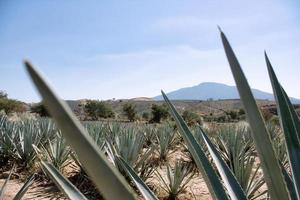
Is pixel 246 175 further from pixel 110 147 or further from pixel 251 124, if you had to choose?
pixel 251 124

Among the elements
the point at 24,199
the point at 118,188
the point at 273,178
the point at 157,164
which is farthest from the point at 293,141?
the point at 157,164

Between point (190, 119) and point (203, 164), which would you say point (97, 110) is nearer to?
point (190, 119)

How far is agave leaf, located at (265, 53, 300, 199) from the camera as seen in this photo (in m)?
1.04

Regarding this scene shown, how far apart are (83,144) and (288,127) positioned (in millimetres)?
860

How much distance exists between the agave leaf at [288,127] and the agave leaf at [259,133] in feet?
1.06

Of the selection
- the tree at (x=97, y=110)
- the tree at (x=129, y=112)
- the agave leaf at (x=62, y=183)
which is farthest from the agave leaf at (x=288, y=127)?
the tree at (x=97, y=110)

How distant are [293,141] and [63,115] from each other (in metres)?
0.92

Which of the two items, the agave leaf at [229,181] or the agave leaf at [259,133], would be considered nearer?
the agave leaf at [259,133]

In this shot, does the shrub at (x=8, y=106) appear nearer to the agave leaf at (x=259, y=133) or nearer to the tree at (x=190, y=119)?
the tree at (x=190, y=119)

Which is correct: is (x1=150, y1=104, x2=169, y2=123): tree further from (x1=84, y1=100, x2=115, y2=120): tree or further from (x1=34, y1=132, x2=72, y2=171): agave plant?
(x1=34, y1=132, x2=72, y2=171): agave plant

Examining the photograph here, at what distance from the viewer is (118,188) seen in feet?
1.41

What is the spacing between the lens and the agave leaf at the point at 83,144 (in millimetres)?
375

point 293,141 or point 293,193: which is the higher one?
point 293,141

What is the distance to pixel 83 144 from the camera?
40cm
